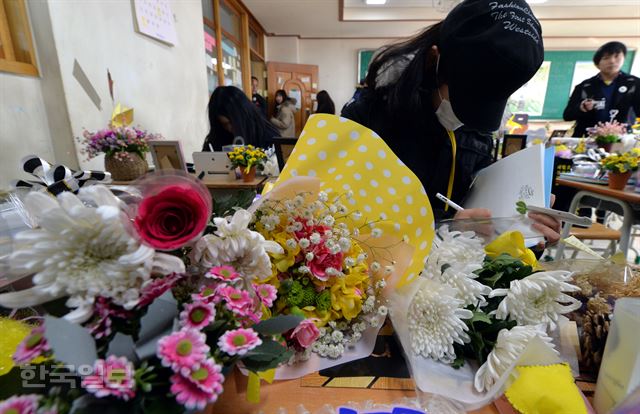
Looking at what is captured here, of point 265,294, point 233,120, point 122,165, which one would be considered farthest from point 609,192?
point 122,165

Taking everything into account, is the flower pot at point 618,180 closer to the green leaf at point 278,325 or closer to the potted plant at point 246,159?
the potted plant at point 246,159

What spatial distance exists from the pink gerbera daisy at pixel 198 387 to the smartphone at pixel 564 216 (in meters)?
0.63

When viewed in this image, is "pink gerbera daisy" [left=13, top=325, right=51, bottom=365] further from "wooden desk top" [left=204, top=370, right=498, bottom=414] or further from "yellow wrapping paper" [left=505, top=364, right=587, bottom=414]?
"yellow wrapping paper" [left=505, top=364, right=587, bottom=414]

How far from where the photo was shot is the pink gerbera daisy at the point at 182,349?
24 cm

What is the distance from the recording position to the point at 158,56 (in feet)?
9.33

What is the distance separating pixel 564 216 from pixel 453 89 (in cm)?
41

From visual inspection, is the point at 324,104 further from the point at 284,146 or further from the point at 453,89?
the point at 453,89

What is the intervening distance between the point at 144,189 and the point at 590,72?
992 centimetres

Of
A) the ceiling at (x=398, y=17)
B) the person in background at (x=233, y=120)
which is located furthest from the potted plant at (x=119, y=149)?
the ceiling at (x=398, y=17)

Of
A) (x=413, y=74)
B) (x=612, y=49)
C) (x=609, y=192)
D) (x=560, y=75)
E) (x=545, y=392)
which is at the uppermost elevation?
(x=560, y=75)

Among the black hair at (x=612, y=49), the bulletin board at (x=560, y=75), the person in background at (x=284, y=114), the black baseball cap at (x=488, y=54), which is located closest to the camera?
the black baseball cap at (x=488, y=54)

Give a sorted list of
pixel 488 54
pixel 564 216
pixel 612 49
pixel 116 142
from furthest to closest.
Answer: pixel 612 49 → pixel 116 142 → pixel 488 54 → pixel 564 216

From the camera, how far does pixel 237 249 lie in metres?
→ 0.33

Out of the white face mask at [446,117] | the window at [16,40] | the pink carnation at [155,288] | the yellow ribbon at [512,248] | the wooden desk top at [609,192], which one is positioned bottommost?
the wooden desk top at [609,192]
